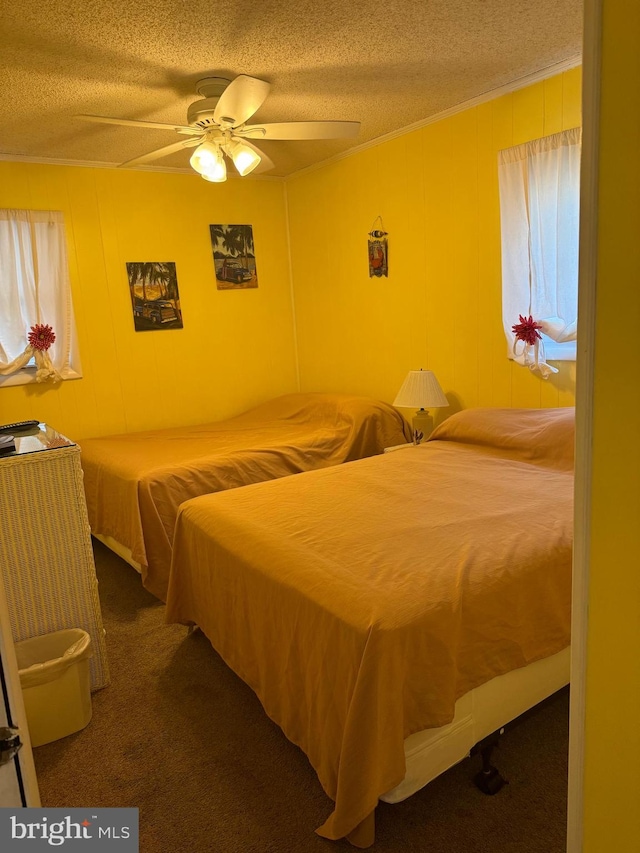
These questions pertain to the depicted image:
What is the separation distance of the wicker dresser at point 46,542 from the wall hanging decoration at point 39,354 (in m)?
1.68

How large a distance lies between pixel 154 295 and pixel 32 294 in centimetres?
82

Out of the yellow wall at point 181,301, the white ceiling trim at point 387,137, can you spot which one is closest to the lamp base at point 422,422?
the yellow wall at point 181,301

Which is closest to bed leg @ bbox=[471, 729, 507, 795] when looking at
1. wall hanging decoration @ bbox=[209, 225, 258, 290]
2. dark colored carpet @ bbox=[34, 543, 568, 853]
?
dark colored carpet @ bbox=[34, 543, 568, 853]

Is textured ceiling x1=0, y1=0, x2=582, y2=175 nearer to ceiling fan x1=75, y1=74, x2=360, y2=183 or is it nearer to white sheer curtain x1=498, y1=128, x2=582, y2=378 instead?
ceiling fan x1=75, y1=74, x2=360, y2=183

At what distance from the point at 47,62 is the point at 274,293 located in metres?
2.52

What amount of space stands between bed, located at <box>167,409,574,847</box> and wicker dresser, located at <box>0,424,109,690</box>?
385 millimetres

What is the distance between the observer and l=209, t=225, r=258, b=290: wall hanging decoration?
4.43 m

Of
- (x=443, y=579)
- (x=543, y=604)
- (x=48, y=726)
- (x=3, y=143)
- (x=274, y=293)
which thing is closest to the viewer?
(x=443, y=579)

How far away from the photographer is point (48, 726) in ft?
6.48

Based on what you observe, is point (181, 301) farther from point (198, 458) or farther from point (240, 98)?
point (240, 98)

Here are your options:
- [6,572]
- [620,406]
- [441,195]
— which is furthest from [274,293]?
[620,406]

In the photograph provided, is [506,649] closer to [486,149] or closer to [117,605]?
[117,605]

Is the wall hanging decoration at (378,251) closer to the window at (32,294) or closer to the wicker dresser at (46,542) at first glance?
the window at (32,294)

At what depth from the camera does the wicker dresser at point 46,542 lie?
1996 mm
